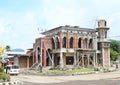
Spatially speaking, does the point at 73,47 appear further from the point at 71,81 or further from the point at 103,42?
the point at 71,81

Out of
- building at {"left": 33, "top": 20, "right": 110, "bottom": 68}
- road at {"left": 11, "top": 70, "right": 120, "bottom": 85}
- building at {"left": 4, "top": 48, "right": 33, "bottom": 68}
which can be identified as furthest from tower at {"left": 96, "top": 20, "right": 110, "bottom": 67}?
road at {"left": 11, "top": 70, "right": 120, "bottom": 85}

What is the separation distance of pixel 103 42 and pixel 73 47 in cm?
742

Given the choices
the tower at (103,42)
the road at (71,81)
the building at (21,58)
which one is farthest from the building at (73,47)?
the road at (71,81)

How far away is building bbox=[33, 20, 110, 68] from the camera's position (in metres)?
58.7

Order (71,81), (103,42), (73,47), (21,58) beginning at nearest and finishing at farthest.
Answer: (71,81), (73,47), (103,42), (21,58)

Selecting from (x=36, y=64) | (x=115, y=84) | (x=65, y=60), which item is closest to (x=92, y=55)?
(x=65, y=60)

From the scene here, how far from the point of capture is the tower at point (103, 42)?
6322cm

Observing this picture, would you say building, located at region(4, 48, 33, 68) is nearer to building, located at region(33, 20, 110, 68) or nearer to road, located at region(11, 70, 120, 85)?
building, located at region(33, 20, 110, 68)

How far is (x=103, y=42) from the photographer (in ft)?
207

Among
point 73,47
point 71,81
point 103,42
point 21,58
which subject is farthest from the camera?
point 21,58

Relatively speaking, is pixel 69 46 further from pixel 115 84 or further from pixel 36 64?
pixel 115 84

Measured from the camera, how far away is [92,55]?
62.2m

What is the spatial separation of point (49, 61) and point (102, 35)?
42.1 ft

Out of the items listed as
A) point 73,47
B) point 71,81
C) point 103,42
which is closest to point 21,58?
point 73,47
